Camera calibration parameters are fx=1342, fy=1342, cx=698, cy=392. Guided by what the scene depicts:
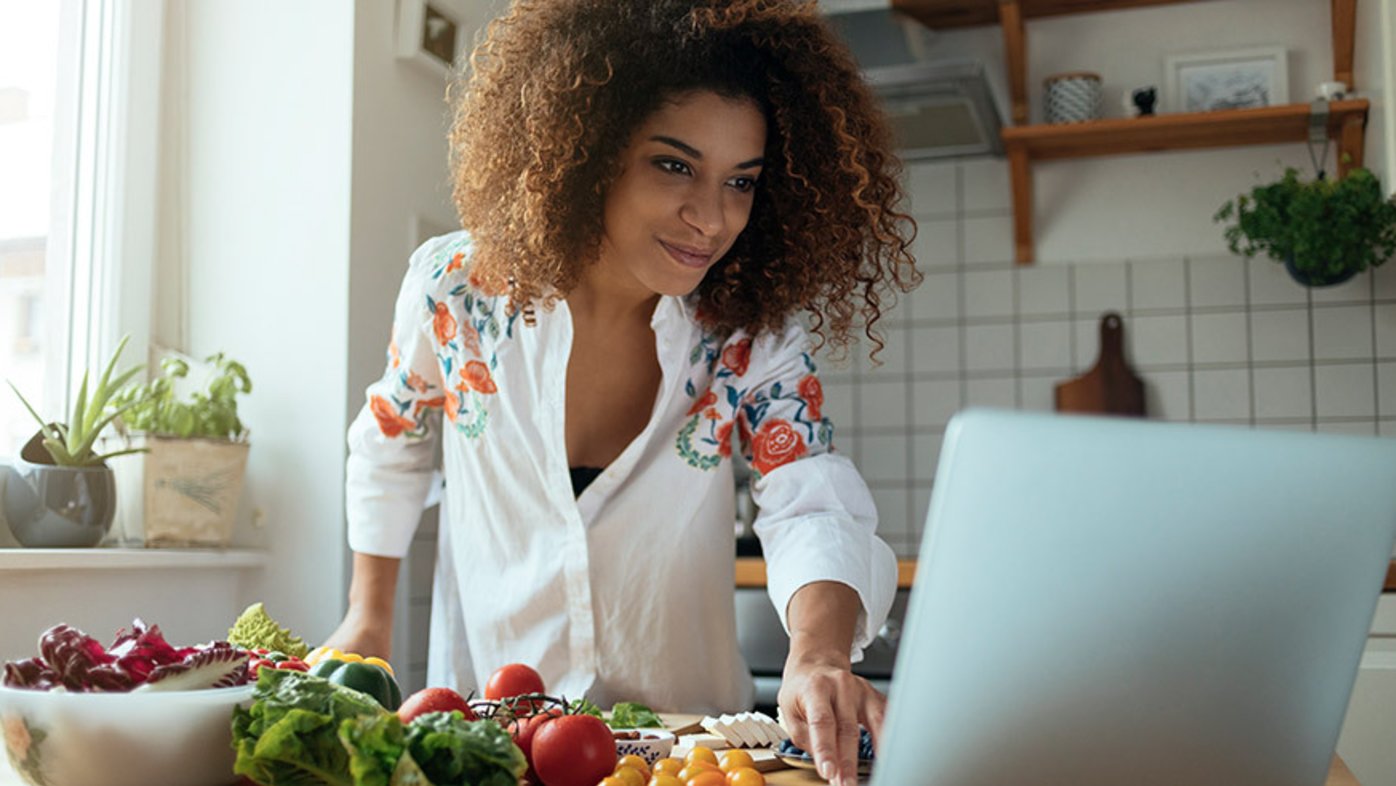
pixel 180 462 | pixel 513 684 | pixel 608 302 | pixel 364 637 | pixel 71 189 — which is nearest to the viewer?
pixel 513 684

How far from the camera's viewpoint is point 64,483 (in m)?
1.56

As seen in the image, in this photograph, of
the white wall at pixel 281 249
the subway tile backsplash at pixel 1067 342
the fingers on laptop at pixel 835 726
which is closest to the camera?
the fingers on laptop at pixel 835 726

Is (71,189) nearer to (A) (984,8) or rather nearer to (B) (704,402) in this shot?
(B) (704,402)

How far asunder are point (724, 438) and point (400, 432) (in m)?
0.36

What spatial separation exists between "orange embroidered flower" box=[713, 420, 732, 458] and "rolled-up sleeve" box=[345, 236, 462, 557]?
29cm

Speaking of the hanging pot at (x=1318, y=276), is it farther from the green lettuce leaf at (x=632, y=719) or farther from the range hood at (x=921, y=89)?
the green lettuce leaf at (x=632, y=719)

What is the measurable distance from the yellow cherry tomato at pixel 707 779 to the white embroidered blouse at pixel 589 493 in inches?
22.4

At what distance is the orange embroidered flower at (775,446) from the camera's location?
4.27 ft

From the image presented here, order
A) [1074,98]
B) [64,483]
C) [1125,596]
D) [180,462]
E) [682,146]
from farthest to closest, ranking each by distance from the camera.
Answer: [1074,98]
[180,462]
[64,483]
[682,146]
[1125,596]

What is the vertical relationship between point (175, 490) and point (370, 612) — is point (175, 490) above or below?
above

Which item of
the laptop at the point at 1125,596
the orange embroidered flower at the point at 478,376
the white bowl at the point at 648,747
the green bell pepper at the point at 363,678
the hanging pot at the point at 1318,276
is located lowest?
the white bowl at the point at 648,747

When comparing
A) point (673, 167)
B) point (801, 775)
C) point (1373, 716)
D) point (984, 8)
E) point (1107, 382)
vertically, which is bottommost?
point (1373, 716)

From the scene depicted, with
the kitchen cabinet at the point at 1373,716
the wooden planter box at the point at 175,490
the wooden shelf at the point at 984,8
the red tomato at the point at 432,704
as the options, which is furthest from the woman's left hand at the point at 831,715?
the wooden shelf at the point at 984,8

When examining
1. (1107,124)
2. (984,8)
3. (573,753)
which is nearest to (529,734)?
(573,753)
